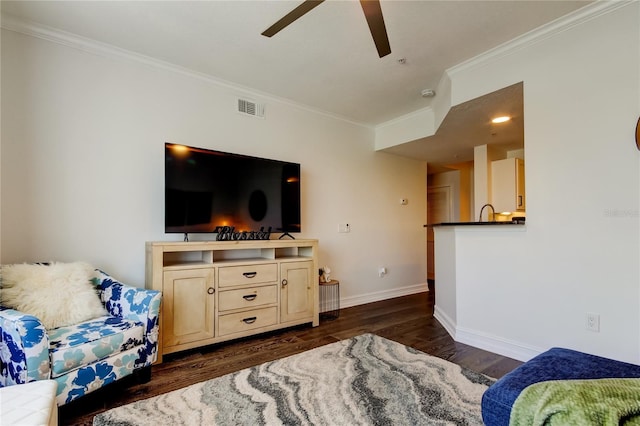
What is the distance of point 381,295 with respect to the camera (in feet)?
15.8

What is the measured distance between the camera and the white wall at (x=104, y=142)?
2.42 m

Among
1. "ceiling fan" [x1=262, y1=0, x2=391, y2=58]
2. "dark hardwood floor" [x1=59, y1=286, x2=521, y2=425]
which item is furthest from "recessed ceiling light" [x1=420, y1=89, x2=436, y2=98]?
"dark hardwood floor" [x1=59, y1=286, x2=521, y2=425]

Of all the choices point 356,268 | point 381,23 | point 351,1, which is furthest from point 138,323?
point 356,268

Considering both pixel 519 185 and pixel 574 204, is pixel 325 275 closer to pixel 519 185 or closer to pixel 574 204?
pixel 574 204

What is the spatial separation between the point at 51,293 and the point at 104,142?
1.33 m

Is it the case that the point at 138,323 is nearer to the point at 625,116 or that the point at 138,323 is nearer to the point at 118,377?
the point at 118,377

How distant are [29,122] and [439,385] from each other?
3555 millimetres

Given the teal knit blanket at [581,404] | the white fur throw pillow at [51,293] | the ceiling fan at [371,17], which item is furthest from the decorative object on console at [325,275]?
the teal knit blanket at [581,404]

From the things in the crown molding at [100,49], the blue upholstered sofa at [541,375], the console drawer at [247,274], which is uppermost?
the crown molding at [100,49]

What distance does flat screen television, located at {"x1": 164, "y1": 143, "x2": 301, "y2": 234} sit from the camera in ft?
9.37

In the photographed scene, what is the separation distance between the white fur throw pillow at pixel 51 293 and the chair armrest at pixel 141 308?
10cm

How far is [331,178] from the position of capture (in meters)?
4.32

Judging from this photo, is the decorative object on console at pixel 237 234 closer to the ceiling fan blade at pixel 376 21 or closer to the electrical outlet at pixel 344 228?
the electrical outlet at pixel 344 228

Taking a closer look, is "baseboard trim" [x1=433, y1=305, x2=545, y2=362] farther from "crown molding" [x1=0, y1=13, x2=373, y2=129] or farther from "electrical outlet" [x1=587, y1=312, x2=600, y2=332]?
"crown molding" [x1=0, y1=13, x2=373, y2=129]
